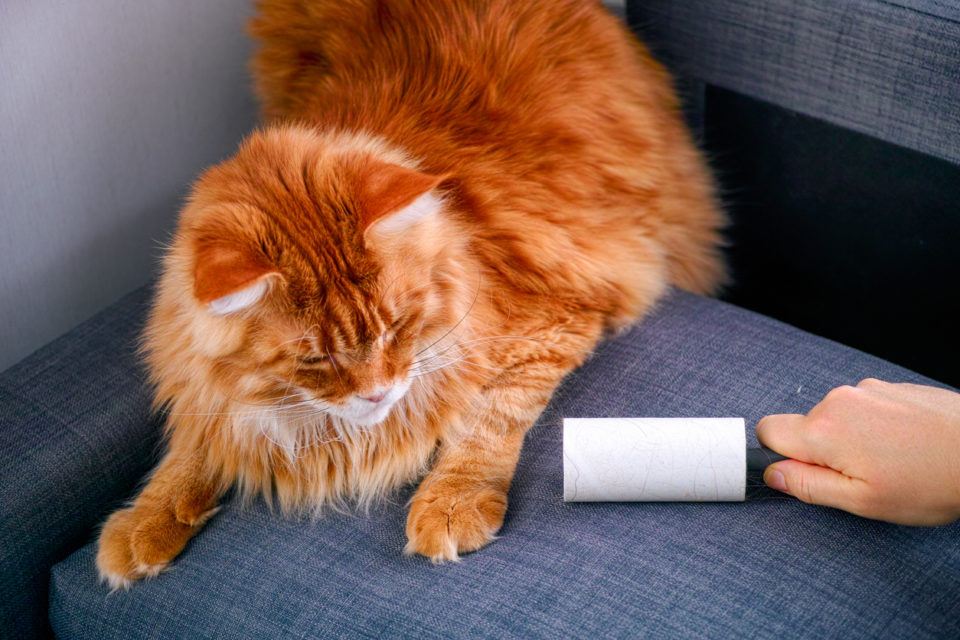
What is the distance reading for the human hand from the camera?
1.10m

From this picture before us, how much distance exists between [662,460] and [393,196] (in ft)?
1.81

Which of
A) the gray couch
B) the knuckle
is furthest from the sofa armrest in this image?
the knuckle

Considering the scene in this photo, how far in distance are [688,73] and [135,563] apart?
1501 millimetres

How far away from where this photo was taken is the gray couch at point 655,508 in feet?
3.82

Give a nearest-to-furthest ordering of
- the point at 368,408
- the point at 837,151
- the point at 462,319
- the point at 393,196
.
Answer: the point at 393,196, the point at 368,408, the point at 462,319, the point at 837,151

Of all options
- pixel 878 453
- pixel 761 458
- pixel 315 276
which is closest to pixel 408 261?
pixel 315 276

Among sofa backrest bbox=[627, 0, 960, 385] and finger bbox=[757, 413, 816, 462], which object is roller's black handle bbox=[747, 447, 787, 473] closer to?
finger bbox=[757, 413, 816, 462]

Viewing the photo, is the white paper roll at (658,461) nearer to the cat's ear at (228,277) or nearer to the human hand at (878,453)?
the human hand at (878,453)

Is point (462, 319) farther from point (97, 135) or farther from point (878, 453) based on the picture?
point (97, 135)

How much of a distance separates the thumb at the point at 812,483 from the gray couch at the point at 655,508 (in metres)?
0.05

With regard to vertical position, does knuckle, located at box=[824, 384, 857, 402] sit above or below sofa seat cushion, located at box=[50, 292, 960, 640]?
above

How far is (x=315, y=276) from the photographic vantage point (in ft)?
4.03

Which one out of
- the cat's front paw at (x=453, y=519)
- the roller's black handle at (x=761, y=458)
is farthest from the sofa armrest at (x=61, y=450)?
the roller's black handle at (x=761, y=458)

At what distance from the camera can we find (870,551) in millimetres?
1181
